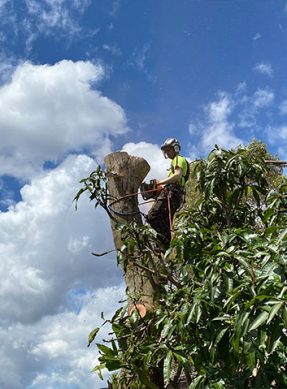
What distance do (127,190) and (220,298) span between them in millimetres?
2501

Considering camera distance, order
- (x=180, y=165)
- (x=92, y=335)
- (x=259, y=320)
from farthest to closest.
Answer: (x=180, y=165) → (x=92, y=335) → (x=259, y=320)

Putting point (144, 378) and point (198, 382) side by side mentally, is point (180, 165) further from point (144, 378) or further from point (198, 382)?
point (198, 382)

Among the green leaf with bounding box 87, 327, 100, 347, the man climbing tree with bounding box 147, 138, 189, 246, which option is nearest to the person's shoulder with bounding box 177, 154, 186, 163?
the man climbing tree with bounding box 147, 138, 189, 246

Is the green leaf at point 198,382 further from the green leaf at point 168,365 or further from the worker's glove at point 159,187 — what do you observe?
the worker's glove at point 159,187

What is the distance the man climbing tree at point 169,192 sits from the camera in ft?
17.8

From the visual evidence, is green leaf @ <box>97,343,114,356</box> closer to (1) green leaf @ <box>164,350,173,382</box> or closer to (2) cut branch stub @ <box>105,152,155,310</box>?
(1) green leaf @ <box>164,350,173,382</box>

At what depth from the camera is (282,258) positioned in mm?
2455

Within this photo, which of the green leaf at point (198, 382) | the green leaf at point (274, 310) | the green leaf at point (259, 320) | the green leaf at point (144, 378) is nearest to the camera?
the green leaf at point (274, 310)

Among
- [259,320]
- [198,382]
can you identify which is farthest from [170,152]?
[259,320]

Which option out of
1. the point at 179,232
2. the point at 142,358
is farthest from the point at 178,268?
the point at 142,358

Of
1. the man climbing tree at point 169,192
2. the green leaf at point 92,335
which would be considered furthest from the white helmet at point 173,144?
→ the green leaf at point 92,335

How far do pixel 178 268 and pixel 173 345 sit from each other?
0.83 metres

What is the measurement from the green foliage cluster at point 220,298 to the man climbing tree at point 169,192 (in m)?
0.89

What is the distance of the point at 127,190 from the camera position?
5.26 metres
